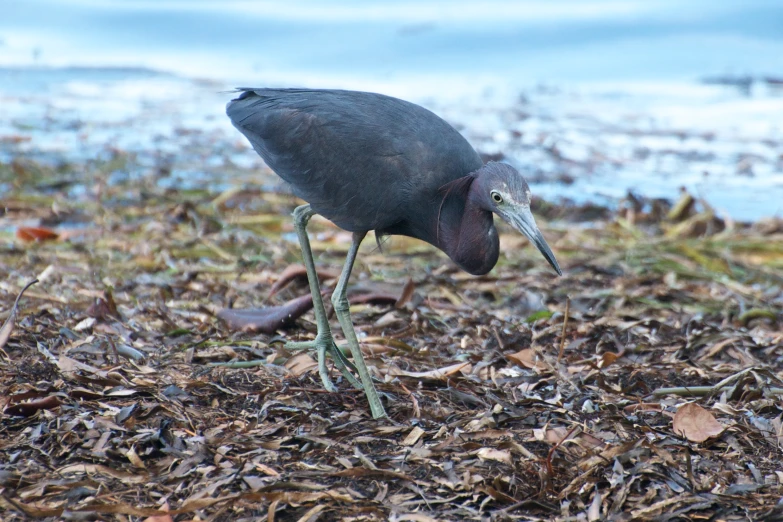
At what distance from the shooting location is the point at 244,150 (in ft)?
31.0

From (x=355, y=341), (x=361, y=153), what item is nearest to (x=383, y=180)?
(x=361, y=153)

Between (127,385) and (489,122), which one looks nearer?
(127,385)

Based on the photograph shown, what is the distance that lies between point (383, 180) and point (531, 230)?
2.24 feet

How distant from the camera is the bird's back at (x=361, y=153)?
3.54 metres

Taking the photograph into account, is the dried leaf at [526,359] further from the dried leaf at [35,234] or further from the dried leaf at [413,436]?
the dried leaf at [35,234]

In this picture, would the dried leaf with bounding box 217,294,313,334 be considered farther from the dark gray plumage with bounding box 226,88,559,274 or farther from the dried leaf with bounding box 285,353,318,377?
the dark gray plumage with bounding box 226,88,559,274

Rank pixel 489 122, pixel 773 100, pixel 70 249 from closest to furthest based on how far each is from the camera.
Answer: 1. pixel 70 249
2. pixel 489 122
3. pixel 773 100

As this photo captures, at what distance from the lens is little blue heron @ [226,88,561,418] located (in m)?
3.48

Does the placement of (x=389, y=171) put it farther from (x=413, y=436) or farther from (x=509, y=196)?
(x=413, y=436)

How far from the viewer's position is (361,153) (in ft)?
11.9

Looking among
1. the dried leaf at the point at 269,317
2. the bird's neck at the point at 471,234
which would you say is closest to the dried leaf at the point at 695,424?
the bird's neck at the point at 471,234

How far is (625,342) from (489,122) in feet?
21.5

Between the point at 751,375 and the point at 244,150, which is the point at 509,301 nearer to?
the point at 751,375

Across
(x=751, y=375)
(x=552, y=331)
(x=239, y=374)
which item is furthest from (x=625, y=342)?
(x=239, y=374)
